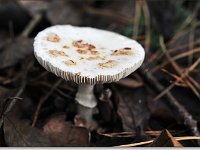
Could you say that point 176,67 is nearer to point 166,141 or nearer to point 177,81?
point 177,81

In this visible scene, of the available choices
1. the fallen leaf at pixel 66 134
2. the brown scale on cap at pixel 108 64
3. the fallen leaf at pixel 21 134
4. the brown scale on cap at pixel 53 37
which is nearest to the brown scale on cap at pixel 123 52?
the brown scale on cap at pixel 108 64

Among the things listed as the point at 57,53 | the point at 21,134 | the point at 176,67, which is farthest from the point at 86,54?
the point at 176,67

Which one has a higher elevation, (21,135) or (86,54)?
(86,54)

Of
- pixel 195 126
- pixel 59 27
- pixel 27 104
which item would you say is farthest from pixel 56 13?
pixel 195 126

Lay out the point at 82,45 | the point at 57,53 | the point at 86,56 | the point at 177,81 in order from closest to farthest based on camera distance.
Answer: the point at 57,53
the point at 86,56
the point at 82,45
the point at 177,81

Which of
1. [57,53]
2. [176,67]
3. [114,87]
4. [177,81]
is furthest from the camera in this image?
A: [176,67]

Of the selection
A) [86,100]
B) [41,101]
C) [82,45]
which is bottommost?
[41,101]

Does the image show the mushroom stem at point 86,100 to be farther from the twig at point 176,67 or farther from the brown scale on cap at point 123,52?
the twig at point 176,67
